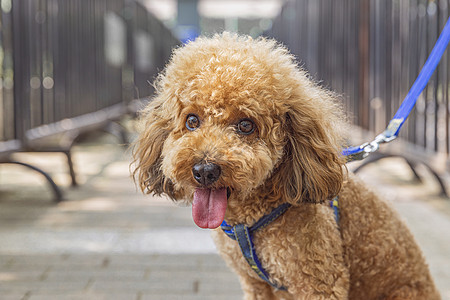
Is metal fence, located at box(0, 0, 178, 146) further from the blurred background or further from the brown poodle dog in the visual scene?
the brown poodle dog

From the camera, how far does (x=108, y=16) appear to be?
9227mm

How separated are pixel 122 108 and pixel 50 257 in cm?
750

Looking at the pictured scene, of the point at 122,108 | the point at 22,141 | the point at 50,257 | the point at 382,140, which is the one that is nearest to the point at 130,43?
the point at 122,108

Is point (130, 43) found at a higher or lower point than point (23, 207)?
higher

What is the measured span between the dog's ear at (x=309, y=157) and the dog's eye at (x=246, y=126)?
0.15m

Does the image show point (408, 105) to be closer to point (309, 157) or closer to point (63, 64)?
point (309, 157)

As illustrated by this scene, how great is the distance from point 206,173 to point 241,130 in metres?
0.23

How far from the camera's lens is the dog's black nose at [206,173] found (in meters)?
1.69

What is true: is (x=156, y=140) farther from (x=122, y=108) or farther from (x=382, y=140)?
(x=122, y=108)

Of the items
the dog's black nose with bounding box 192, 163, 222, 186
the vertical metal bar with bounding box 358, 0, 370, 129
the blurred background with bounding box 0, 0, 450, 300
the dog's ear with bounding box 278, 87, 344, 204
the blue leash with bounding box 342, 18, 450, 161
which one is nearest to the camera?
the dog's black nose with bounding box 192, 163, 222, 186

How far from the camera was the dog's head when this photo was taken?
1747 millimetres

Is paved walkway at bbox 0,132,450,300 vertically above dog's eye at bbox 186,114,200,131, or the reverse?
dog's eye at bbox 186,114,200,131

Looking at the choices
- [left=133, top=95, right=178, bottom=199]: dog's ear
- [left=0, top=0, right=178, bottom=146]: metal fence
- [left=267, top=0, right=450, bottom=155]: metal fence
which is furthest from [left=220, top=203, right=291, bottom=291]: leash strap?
[left=267, top=0, right=450, bottom=155]: metal fence

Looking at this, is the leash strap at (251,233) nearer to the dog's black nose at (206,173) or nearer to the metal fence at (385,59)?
the dog's black nose at (206,173)
